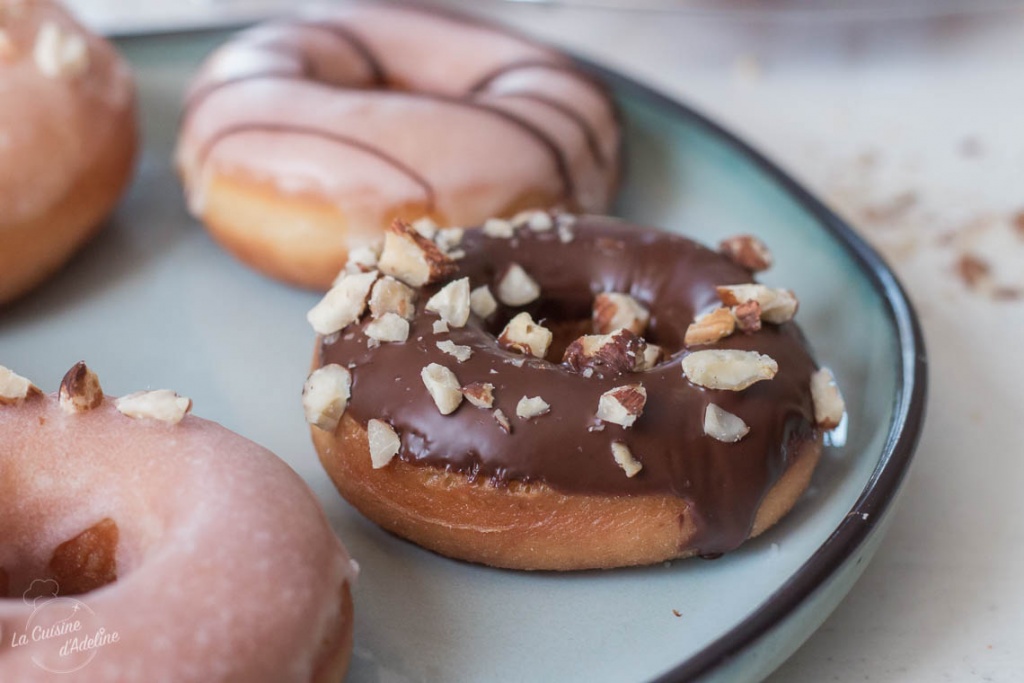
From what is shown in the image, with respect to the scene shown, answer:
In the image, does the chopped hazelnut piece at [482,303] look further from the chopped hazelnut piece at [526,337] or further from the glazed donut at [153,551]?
the glazed donut at [153,551]

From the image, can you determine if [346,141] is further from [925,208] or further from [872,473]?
[925,208]

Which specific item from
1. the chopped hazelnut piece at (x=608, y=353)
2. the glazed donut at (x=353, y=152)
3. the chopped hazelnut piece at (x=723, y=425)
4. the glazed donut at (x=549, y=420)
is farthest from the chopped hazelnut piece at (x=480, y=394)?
the glazed donut at (x=353, y=152)

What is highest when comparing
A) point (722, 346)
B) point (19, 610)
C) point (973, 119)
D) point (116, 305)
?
point (973, 119)

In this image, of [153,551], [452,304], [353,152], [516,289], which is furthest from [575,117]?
[153,551]

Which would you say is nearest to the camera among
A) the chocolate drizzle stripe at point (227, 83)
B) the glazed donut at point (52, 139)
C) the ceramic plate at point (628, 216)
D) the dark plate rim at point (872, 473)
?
the dark plate rim at point (872, 473)

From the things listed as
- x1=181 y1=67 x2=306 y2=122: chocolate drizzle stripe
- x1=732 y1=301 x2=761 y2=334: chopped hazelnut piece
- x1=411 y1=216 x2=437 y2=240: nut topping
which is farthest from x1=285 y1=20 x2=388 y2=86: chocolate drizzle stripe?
x1=732 y1=301 x2=761 y2=334: chopped hazelnut piece

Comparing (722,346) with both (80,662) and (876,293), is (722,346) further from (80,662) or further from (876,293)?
(80,662)

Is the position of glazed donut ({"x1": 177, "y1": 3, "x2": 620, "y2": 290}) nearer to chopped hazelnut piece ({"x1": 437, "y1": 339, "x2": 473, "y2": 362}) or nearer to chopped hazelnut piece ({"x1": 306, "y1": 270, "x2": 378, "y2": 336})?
chopped hazelnut piece ({"x1": 306, "y1": 270, "x2": 378, "y2": 336})

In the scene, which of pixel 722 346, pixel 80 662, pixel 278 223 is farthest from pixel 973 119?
pixel 80 662
